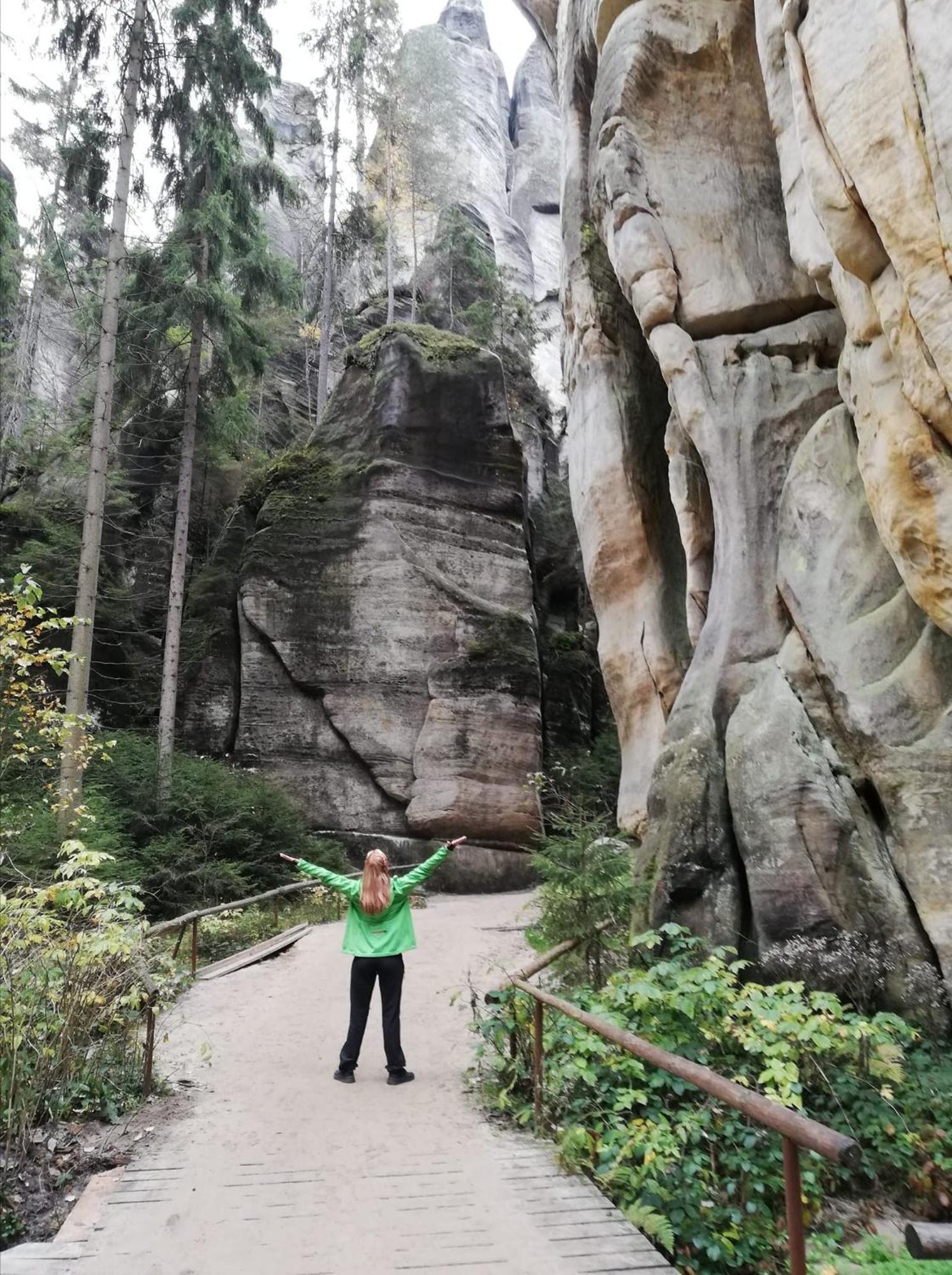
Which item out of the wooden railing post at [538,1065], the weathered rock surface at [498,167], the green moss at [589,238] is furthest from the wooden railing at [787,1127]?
the weathered rock surface at [498,167]

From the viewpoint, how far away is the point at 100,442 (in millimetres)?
13164

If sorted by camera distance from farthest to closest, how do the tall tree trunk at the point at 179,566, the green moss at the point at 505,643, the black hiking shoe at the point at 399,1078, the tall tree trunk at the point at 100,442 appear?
the green moss at the point at 505,643 → the tall tree trunk at the point at 179,566 → the tall tree trunk at the point at 100,442 → the black hiking shoe at the point at 399,1078

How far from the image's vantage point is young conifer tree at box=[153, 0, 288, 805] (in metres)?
16.0

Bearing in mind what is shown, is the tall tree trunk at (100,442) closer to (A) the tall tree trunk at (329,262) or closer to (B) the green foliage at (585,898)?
(B) the green foliage at (585,898)

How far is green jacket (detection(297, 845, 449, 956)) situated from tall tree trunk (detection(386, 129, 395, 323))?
26.1m

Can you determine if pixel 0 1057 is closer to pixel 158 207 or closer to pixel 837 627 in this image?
pixel 837 627

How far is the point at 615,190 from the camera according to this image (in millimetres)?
11484

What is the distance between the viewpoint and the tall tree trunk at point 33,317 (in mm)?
15414

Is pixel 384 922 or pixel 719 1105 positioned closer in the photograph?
pixel 719 1105

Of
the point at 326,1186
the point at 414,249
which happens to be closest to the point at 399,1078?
the point at 326,1186

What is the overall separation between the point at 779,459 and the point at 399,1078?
7273mm

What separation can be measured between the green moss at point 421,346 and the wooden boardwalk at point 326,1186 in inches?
665

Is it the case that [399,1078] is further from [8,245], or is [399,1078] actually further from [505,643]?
[8,245]

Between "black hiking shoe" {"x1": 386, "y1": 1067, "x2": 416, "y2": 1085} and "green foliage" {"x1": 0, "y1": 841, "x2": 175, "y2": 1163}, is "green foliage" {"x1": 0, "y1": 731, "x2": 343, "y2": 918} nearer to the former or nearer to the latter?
"green foliage" {"x1": 0, "y1": 841, "x2": 175, "y2": 1163}
